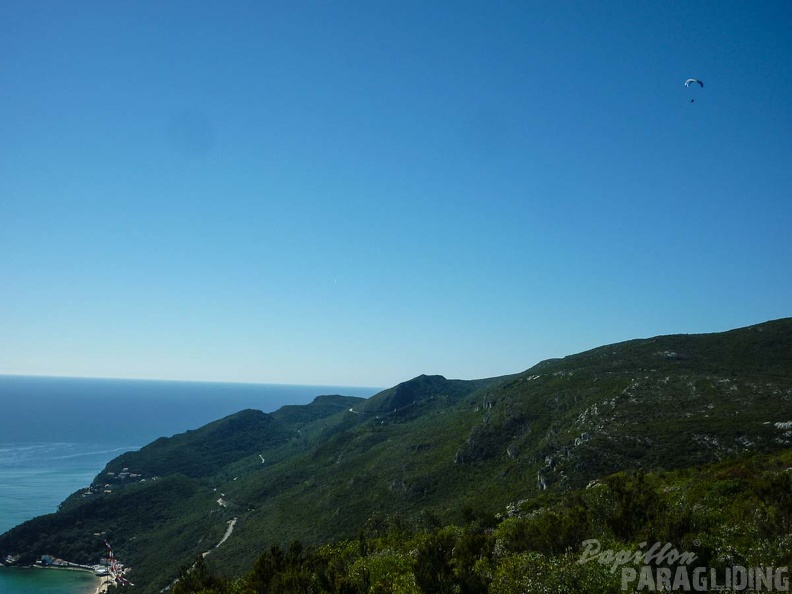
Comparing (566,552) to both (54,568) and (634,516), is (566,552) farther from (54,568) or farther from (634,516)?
(54,568)

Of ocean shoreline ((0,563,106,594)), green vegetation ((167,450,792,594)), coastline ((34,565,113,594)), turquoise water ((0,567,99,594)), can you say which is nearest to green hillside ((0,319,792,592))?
ocean shoreline ((0,563,106,594))

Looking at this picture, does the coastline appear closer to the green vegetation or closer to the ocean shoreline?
the ocean shoreline

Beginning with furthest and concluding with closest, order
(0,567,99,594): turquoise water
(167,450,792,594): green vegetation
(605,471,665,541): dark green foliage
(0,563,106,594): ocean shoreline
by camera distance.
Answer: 1. (0,563,106,594): ocean shoreline
2. (0,567,99,594): turquoise water
3. (605,471,665,541): dark green foliage
4. (167,450,792,594): green vegetation

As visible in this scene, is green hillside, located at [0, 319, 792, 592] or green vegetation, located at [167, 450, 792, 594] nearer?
green vegetation, located at [167, 450, 792, 594]

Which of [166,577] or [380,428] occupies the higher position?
[380,428]

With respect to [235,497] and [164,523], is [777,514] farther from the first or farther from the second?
[164,523]

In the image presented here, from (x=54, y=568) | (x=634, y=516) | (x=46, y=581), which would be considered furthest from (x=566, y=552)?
(x=54, y=568)

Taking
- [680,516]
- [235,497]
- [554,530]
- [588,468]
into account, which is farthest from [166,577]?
[680,516]

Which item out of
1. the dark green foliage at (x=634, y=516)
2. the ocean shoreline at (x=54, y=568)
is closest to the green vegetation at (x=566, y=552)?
the dark green foliage at (x=634, y=516)

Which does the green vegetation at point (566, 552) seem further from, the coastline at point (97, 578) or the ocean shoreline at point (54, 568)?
the ocean shoreline at point (54, 568)
